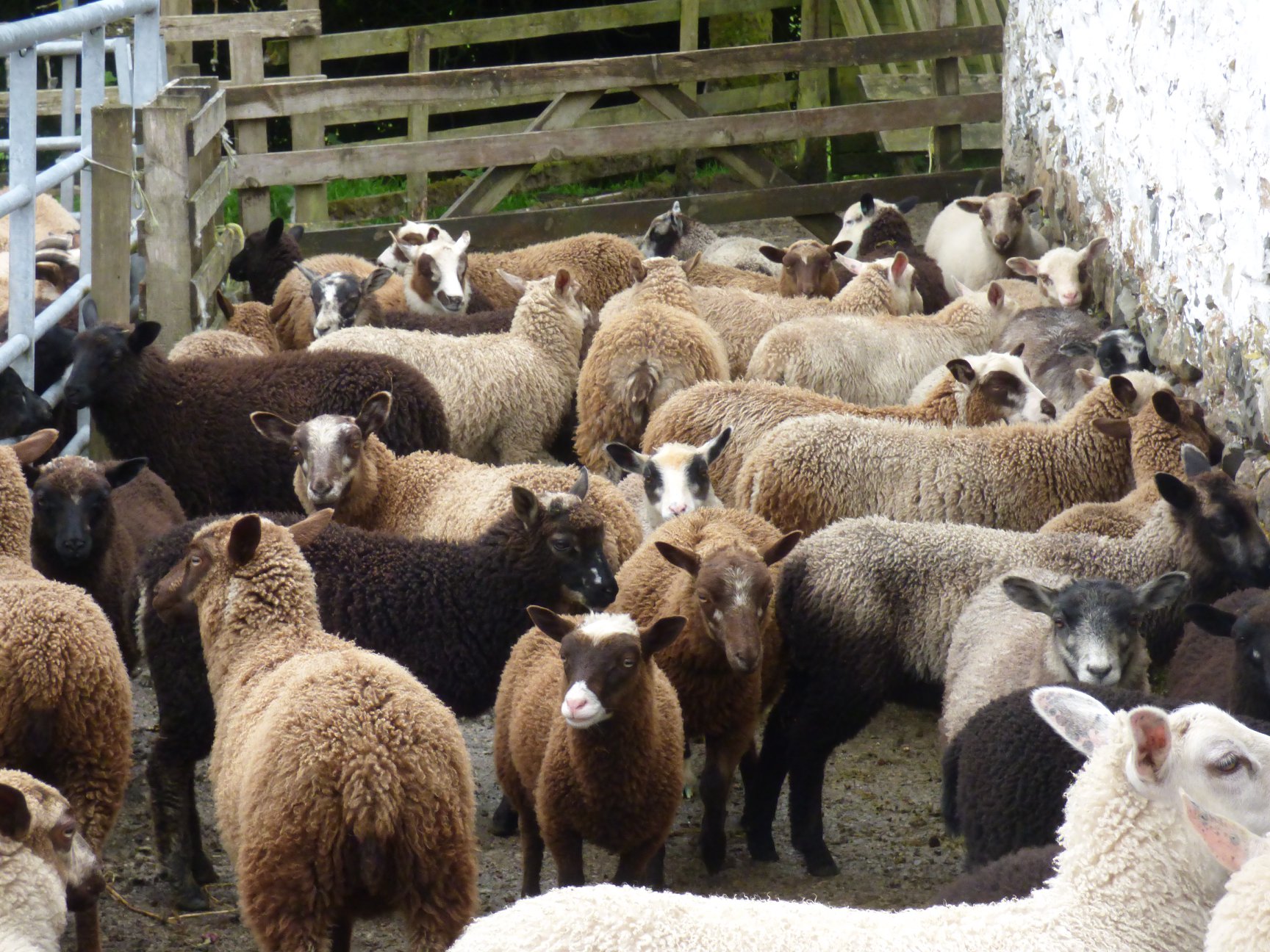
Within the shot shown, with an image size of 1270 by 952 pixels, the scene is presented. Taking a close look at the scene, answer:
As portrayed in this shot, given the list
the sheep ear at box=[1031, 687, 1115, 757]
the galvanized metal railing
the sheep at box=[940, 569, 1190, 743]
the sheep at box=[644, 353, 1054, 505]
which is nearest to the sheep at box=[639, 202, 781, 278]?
the sheep at box=[644, 353, 1054, 505]

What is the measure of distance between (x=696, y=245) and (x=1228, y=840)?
29.5 feet

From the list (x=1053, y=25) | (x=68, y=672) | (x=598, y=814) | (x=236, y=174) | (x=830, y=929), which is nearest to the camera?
(x=830, y=929)

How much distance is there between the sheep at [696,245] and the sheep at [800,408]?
362 centimetres

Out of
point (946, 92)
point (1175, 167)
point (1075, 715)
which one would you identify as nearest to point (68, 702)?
point (1075, 715)

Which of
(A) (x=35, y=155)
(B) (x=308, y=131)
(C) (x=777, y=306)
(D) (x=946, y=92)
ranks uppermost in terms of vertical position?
(D) (x=946, y=92)

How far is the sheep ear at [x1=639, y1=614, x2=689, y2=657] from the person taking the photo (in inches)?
175

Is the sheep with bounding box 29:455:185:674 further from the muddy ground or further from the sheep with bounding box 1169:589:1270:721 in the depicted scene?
the sheep with bounding box 1169:589:1270:721

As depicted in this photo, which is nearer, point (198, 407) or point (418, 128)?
point (198, 407)

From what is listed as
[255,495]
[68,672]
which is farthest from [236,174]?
[68,672]

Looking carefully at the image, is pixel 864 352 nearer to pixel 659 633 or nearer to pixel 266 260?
pixel 659 633

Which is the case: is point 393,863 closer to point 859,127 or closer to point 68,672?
point 68,672

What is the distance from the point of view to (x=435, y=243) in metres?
9.66

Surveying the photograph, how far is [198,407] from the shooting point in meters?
6.89

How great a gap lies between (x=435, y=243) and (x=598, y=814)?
19.5 ft
